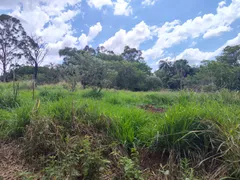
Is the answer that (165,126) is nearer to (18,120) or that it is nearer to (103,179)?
(103,179)

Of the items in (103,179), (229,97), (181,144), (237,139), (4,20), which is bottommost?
(103,179)

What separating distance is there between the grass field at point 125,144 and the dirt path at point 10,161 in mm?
46

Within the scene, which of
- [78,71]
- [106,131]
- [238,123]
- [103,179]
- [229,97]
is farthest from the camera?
[78,71]

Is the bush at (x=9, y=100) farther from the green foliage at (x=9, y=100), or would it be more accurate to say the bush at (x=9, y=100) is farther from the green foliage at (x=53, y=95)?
the green foliage at (x=53, y=95)

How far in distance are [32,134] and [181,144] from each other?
171 centimetres

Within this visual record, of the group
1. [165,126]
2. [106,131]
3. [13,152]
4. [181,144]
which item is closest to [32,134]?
[13,152]

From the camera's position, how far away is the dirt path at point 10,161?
1.69m

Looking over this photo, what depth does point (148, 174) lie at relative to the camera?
1.61 metres

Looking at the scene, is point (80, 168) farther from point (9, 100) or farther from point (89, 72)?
point (89, 72)

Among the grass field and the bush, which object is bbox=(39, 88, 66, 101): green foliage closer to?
the bush

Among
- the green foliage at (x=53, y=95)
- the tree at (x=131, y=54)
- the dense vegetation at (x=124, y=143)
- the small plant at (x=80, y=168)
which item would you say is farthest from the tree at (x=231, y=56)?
the small plant at (x=80, y=168)

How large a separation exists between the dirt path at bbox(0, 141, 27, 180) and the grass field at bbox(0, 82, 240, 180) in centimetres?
5

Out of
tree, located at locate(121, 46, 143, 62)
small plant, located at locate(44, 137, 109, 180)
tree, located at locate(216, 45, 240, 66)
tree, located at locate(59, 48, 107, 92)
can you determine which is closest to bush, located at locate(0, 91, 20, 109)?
small plant, located at locate(44, 137, 109, 180)

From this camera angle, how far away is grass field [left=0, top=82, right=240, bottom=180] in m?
1.49
